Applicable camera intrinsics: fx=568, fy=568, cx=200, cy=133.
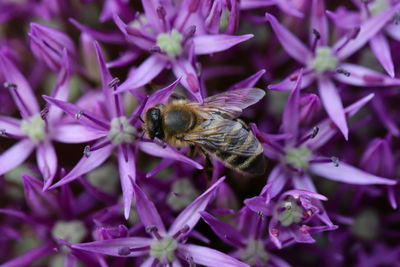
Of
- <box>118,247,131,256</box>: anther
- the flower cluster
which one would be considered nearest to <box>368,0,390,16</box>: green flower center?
the flower cluster

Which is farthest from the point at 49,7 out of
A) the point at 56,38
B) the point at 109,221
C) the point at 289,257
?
the point at 289,257

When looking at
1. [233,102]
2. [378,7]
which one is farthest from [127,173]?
[378,7]

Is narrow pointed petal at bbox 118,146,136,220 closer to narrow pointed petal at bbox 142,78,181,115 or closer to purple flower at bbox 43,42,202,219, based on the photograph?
purple flower at bbox 43,42,202,219

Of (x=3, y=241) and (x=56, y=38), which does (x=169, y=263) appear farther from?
(x=56, y=38)

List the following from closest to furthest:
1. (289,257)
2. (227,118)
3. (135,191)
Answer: (135,191) → (227,118) → (289,257)

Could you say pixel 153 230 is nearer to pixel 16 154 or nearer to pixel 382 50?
pixel 16 154

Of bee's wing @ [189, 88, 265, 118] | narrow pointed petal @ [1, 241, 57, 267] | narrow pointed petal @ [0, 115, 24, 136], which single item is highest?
bee's wing @ [189, 88, 265, 118]
